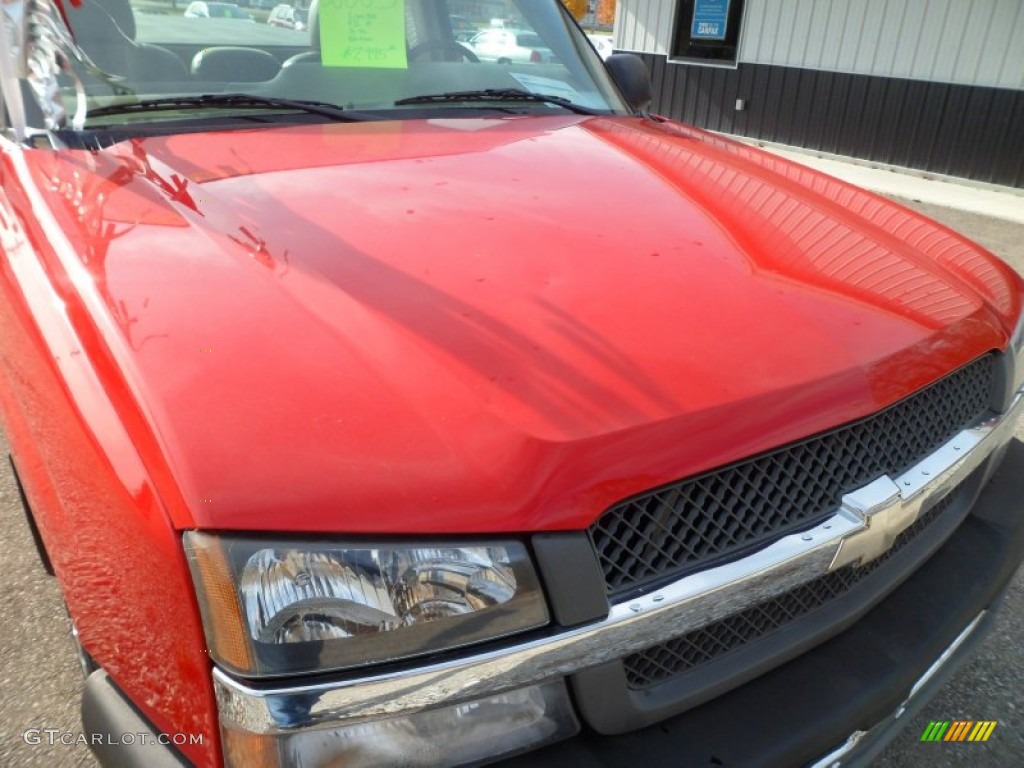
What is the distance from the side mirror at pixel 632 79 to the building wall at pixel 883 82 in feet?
26.1

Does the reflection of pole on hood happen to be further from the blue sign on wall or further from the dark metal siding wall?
the blue sign on wall

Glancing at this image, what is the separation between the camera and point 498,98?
274 centimetres

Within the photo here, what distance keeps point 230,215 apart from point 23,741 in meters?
1.40

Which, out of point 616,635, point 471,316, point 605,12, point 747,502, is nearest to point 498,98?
point 471,316

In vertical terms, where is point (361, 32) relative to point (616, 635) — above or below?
above

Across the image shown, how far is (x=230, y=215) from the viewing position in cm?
172

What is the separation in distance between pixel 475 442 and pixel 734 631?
609mm

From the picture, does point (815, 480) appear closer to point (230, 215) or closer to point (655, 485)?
point (655, 485)

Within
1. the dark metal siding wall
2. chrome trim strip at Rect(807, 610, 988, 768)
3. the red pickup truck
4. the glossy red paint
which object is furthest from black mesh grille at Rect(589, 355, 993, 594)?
the dark metal siding wall

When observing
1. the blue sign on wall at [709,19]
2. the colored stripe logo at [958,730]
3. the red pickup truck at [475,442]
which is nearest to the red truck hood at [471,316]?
the red pickup truck at [475,442]

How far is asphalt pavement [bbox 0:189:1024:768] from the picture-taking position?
6.88 feet

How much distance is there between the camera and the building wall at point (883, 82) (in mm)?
9320

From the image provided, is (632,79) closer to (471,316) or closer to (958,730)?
(471,316)

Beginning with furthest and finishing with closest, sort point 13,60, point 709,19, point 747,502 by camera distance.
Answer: point 709,19
point 13,60
point 747,502
